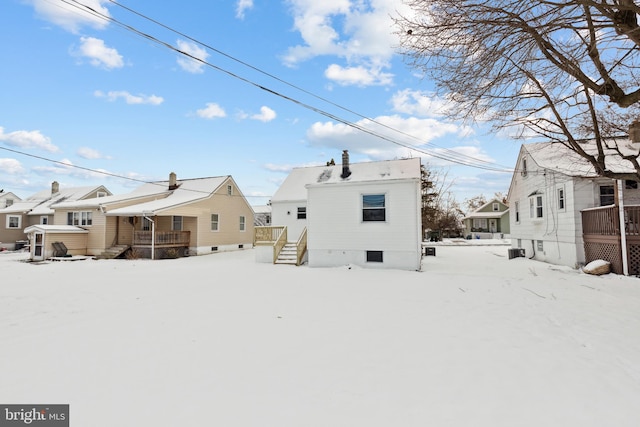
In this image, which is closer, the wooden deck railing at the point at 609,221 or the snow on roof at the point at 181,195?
the wooden deck railing at the point at 609,221

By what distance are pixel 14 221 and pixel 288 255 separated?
31.0 metres

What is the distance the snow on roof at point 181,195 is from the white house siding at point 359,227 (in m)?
10.7

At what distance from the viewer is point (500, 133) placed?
8039 millimetres

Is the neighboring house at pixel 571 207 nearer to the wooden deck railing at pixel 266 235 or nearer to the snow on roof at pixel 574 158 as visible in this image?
the snow on roof at pixel 574 158

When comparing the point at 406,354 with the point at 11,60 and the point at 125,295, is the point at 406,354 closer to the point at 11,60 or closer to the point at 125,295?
the point at 125,295

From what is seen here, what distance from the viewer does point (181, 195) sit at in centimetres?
2386

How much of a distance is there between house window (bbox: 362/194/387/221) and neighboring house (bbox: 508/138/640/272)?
22.0 feet

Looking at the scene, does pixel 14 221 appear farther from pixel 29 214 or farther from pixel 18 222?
pixel 29 214

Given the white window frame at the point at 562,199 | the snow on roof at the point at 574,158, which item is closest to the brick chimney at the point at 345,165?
the snow on roof at the point at 574,158

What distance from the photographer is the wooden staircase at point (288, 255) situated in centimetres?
1552

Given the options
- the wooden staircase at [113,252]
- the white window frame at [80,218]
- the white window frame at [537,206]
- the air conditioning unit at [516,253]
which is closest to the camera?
the white window frame at [537,206]

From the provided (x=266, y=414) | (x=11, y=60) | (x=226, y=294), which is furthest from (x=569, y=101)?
(x=11, y=60)

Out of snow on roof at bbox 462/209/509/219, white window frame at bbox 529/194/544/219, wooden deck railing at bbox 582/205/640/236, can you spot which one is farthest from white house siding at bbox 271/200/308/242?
snow on roof at bbox 462/209/509/219

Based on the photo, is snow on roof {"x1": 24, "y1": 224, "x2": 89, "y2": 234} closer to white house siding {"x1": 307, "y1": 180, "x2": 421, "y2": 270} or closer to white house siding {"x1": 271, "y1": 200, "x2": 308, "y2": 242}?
white house siding {"x1": 271, "y1": 200, "x2": 308, "y2": 242}
